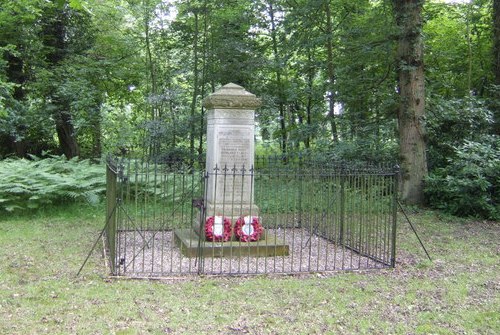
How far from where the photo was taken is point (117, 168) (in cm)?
606

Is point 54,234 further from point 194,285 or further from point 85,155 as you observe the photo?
point 85,155

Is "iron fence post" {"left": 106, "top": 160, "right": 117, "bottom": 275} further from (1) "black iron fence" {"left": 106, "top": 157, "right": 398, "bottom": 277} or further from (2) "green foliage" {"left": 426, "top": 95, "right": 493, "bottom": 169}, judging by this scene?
(2) "green foliage" {"left": 426, "top": 95, "right": 493, "bottom": 169}

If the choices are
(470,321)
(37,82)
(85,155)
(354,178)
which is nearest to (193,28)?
(37,82)

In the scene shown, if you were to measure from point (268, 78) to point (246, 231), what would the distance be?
1081 cm

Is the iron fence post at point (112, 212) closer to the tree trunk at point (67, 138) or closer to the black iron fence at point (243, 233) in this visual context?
the black iron fence at point (243, 233)

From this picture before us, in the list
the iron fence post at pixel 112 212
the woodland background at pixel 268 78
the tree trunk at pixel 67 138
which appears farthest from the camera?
the tree trunk at pixel 67 138

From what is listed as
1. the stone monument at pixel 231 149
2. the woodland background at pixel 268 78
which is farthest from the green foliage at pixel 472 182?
the stone monument at pixel 231 149

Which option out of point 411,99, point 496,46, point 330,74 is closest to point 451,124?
point 411,99

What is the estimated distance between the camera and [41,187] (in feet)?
33.9

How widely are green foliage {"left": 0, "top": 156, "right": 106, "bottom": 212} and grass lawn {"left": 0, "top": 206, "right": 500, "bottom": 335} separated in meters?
3.10

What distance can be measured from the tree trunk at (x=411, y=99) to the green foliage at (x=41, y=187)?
7447mm

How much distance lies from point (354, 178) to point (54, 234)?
5343 mm

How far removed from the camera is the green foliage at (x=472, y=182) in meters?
10.4

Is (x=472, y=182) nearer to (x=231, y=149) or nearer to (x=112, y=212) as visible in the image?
(x=231, y=149)
